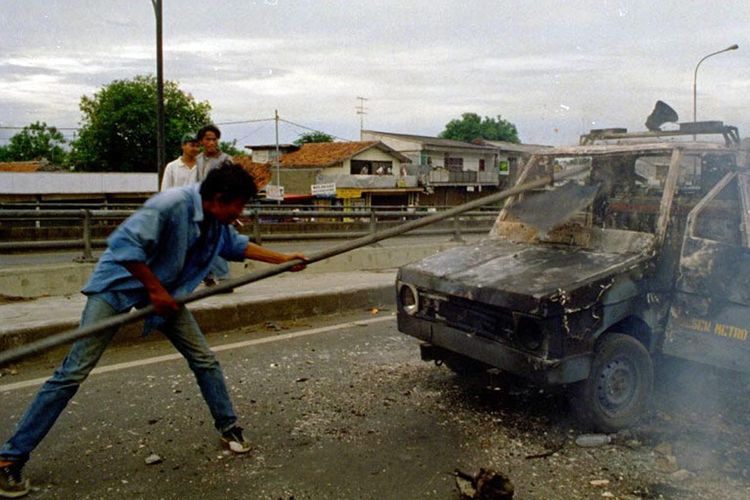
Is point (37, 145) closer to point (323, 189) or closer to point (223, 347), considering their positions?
point (323, 189)

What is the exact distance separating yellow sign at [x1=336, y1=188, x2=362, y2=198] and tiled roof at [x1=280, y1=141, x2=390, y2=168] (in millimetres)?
3041

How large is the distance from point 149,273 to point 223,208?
0.52m

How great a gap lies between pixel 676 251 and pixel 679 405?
3.63 feet

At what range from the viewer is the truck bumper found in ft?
11.8

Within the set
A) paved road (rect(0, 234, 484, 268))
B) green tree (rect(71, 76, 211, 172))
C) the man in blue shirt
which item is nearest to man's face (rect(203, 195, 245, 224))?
the man in blue shirt

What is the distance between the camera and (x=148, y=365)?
5156 millimetres

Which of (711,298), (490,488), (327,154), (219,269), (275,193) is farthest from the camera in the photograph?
(327,154)

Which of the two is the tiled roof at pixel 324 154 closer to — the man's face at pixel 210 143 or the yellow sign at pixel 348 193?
the yellow sign at pixel 348 193

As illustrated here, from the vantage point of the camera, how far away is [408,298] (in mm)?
4562

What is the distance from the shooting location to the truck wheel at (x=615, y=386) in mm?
3809

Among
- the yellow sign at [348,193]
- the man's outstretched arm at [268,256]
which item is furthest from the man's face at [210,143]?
the yellow sign at [348,193]

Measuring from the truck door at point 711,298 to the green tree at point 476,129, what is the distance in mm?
84420

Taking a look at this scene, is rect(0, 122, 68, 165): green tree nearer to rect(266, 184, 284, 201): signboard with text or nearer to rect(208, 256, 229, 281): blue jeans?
rect(266, 184, 284, 201): signboard with text

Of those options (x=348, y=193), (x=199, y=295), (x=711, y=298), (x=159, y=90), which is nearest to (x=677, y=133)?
(x=711, y=298)
